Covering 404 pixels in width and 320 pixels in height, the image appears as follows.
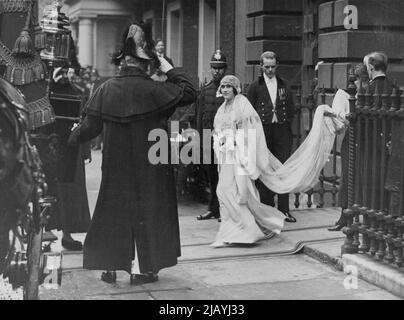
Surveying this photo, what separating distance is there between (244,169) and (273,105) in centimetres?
167

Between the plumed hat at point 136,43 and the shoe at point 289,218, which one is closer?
the plumed hat at point 136,43

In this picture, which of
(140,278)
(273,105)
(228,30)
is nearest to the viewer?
(140,278)

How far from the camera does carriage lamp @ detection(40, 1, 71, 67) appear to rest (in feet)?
25.3

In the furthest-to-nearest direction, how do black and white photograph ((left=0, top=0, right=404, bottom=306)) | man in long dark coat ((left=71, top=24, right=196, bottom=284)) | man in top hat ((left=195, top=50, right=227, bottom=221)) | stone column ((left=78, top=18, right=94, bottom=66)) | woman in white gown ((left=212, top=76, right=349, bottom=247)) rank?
stone column ((left=78, top=18, right=94, bottom=66)) < man in top hat ((left=195, top=50, right=227, bottom=221)) < woman in white gown ((left=212, top=76, right=349, bottom=247)) < man in long dark coat ((left=71, top=24, right=196, bottom=284)) < black and white photograph ((left=0, top=0, right=404, bottom=306))

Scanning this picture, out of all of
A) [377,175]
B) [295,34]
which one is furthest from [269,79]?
[295,34]

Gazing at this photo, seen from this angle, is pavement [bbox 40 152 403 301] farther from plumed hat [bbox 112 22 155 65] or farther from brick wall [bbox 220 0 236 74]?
brick wall [bbox 220 0 236 74]

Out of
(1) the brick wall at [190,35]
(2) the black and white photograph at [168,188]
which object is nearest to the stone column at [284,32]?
(2) the black and white photograph at [168,188]

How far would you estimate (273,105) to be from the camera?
10031 mm

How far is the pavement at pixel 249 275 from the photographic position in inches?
255

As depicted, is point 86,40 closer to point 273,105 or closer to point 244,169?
point 273,105

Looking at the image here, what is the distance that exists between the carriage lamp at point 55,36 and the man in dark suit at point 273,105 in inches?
114

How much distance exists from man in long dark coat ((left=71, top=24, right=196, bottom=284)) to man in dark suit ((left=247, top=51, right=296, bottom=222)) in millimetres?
3290
